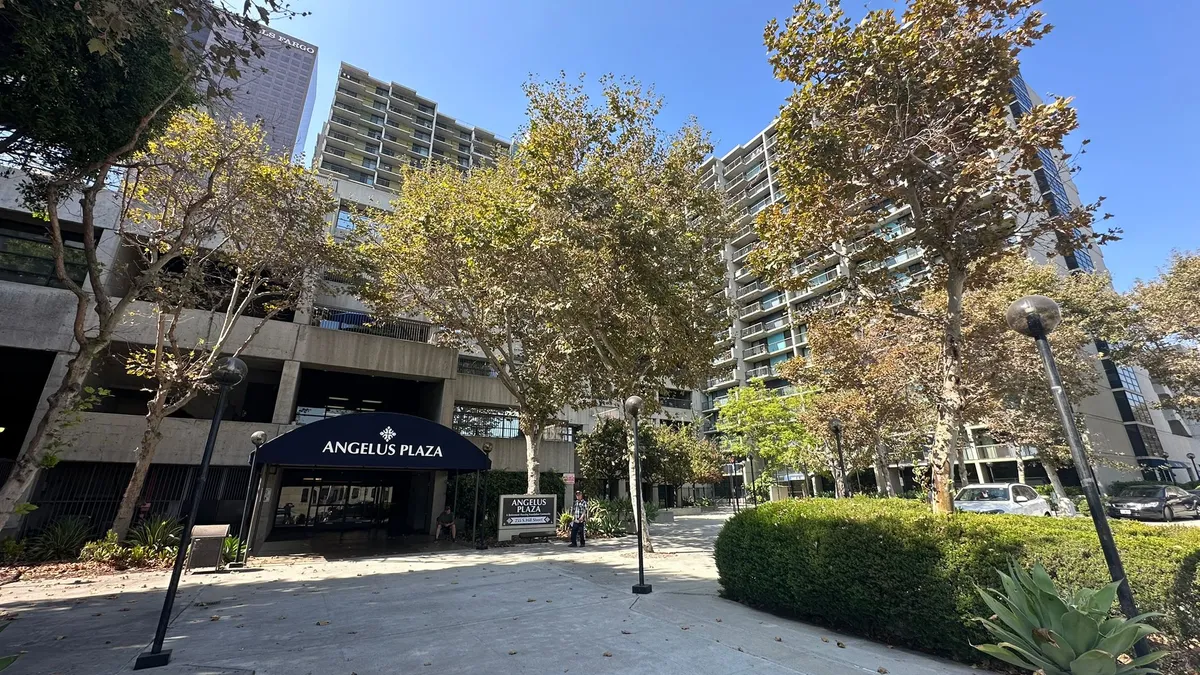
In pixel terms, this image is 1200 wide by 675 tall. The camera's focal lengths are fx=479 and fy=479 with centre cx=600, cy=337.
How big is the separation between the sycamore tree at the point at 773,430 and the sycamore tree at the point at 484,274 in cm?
1865

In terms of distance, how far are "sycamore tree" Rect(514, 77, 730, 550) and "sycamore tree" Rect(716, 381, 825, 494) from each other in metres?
17.8

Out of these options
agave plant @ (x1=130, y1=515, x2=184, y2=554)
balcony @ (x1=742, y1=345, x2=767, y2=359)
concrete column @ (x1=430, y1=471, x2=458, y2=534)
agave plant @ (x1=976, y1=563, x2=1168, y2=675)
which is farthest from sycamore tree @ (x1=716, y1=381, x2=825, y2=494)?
agave plant @ (x1=130, y1=515, x2=184, y2=554)

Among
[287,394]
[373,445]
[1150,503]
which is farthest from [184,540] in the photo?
[1150,503]

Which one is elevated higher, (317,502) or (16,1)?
(16,1)

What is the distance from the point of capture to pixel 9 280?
50.3 ft

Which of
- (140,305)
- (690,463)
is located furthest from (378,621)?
(690,463)

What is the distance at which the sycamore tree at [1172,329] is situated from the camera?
2425 centimetres

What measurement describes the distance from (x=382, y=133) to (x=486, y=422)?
180ft

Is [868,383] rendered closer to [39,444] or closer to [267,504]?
[267,504]

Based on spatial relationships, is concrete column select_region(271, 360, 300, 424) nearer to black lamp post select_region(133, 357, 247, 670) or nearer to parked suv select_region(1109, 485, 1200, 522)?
black lamp post select_region(133, 357, 247, 670)

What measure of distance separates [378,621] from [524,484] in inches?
524

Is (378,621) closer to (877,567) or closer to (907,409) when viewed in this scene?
(877,567)

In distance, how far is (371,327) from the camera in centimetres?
2095

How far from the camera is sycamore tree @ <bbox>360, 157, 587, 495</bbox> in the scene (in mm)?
14508
